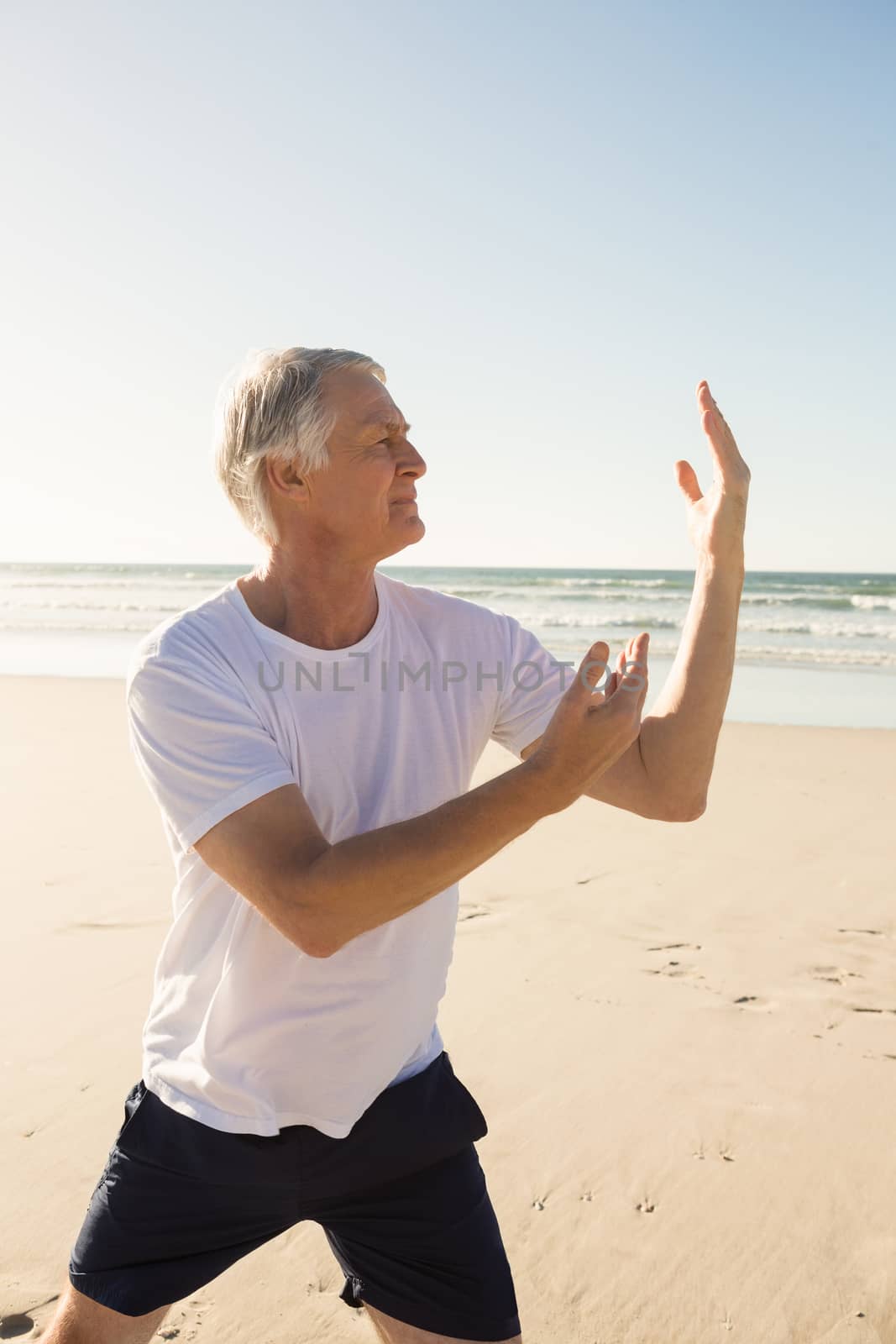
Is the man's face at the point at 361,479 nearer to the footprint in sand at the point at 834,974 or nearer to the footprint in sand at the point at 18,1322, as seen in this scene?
the footprint in sand at the point at 18,1322

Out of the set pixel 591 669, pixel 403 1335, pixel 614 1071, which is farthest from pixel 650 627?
pixel 591 669

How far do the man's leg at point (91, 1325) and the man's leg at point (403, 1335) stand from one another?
0.40m

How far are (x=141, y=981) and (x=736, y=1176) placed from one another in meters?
2.46

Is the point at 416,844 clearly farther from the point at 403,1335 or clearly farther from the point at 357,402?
the point at 403,1335

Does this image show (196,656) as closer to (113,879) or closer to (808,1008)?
(808,1008)

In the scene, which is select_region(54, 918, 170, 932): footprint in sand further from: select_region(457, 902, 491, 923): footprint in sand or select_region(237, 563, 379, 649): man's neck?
select_region(237, 563, 379, 649): man's neck

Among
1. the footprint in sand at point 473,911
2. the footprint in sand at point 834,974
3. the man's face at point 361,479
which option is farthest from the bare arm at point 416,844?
the footprint in sand at point 473,911

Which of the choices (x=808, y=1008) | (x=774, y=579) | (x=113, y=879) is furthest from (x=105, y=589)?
(x=808, y=1008)

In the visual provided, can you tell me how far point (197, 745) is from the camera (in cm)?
162

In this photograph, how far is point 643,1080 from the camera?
3641mm

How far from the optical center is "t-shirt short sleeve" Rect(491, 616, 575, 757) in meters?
2.07

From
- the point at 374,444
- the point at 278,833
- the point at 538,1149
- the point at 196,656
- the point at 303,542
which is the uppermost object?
the point at 374,444

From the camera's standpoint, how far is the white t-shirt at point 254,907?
166cm

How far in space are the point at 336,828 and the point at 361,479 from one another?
2.03 ft
